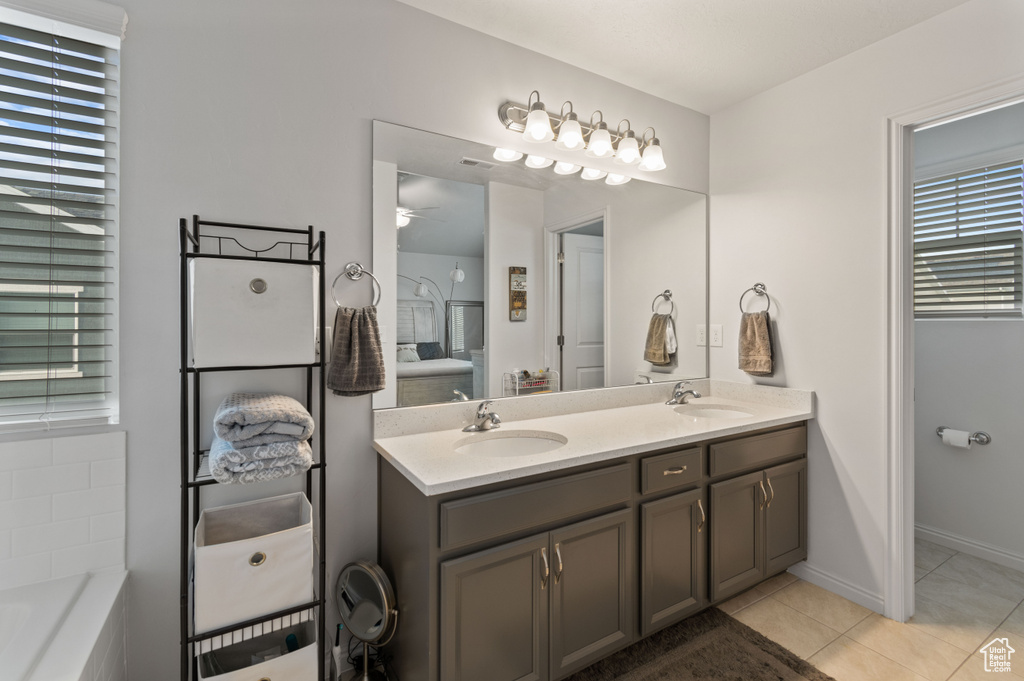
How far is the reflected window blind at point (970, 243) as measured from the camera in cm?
249

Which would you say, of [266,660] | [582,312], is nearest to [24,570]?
[266,660]

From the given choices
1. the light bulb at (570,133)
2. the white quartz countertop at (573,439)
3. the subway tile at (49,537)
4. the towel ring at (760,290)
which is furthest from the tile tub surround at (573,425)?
the light bulb at (570,133)

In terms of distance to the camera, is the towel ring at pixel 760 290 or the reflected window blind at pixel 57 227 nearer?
the reflected window blind at pixel 57 227

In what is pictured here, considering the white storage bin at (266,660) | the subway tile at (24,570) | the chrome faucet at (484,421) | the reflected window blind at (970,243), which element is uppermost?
the reflected window blind at (970,243)

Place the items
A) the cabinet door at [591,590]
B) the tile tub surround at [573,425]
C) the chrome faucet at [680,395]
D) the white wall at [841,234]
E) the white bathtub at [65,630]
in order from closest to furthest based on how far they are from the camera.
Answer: the white bathtub at [65,630], the tile tub surround at [573,425], the cabinet door at [591,590], the white wall at [841,234], the chrome faucet at [680,395]

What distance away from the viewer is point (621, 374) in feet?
8.18

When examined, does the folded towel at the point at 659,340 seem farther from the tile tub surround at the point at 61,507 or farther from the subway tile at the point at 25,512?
the subway tile at the point at 25,512

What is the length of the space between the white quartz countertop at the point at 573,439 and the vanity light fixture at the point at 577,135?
45.6 inches

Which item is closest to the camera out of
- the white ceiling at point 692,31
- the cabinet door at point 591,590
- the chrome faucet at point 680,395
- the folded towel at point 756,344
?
the cabinet door at point 591,590

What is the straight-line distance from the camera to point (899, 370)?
2.03 meters

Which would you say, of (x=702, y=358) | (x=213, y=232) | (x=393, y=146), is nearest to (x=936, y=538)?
(x=702, y=358)

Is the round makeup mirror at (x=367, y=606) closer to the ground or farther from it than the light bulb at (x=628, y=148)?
closer to the ground

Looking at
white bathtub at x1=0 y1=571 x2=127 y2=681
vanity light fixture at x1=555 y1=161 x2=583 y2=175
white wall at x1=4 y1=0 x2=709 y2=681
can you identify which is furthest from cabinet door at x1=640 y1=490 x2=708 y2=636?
white bathtub at x1=0 y1=571 x2=127 y2=681

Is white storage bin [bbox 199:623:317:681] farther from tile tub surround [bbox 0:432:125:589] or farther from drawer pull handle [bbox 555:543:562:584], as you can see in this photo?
drawer pull handle [bbox 555:543:562:584]
